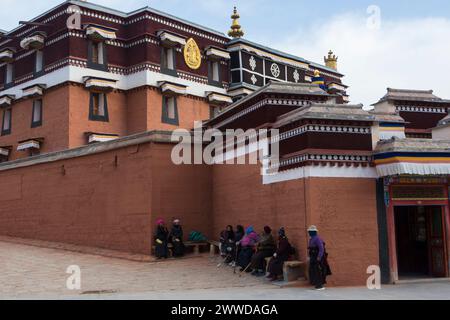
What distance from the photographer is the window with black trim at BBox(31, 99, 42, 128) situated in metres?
26.6

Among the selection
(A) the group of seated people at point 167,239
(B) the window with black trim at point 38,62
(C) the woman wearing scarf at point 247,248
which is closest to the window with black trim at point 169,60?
(B) the window with black trim at point 38,62

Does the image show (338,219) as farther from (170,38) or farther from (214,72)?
(214,72)

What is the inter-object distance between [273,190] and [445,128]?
18.4ft

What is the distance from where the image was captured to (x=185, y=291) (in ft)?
37.3

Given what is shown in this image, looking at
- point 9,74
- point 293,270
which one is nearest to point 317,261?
point 293,270

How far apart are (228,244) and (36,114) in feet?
52.3

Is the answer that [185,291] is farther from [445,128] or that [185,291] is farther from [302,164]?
[445,128]

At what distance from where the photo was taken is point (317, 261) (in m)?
11.7

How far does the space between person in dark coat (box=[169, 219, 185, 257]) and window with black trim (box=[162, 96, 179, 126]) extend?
1117cm

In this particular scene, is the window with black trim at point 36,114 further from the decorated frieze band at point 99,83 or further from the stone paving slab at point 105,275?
the stone paving slab at point 105,275

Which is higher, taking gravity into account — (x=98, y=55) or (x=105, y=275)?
(x=98, y=55)

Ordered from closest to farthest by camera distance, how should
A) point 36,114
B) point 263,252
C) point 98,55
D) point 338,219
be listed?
point 338,219
point 263,252
point 98,55
point 36,114

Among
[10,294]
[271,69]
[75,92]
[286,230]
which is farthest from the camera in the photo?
[271,69]
